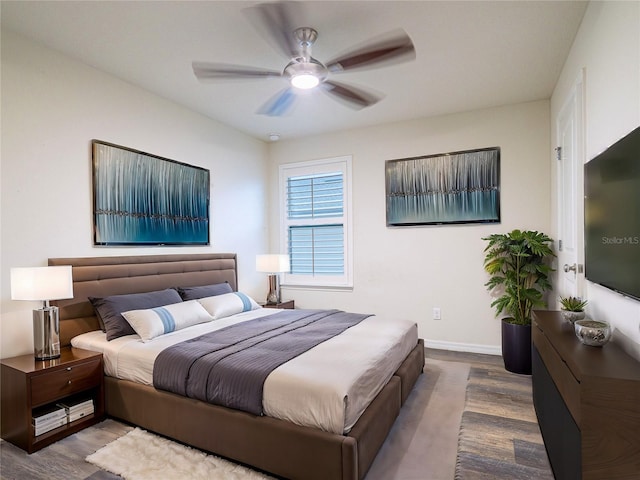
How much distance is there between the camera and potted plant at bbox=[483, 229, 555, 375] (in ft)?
11.0

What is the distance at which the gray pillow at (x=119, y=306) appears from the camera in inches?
108

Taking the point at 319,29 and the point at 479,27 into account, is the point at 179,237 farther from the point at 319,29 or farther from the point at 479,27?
the point at 479,27

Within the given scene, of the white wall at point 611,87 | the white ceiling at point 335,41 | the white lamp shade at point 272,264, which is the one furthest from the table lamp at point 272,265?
the white wall at point 611,87

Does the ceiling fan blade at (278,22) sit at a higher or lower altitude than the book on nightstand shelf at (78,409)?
higher

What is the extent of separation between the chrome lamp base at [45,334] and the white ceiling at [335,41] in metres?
1.97

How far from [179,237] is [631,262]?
365 centimetres

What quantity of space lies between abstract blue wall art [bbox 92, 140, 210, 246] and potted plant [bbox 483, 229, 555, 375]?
3250 millimetres

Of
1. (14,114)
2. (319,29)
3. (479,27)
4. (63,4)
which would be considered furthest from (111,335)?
(479,27)

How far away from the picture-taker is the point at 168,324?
2834 mm

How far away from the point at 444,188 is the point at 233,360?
125 inches

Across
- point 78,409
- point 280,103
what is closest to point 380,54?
point 280,103

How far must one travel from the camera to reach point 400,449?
2.19 metres

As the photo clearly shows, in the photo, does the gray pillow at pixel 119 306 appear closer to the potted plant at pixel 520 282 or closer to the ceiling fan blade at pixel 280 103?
the ceiling fan blade at pixel 280 103

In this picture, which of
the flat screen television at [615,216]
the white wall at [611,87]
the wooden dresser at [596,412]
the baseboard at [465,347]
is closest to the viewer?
the wooden dresser at [596,412]
